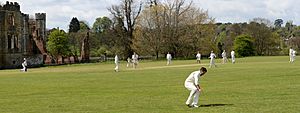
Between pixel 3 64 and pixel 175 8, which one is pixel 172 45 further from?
pixel 3 64

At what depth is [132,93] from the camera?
25.7 m

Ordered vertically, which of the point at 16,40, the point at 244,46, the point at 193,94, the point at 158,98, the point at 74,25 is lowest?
the point at 158,98

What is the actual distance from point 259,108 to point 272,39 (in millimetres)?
104506

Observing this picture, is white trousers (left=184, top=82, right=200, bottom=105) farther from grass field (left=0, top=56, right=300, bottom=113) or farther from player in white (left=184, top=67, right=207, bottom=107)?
grass field (left=0, top=56, right=300, bottom=113)

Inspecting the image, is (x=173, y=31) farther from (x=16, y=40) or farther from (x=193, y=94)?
(x=193, y=94)

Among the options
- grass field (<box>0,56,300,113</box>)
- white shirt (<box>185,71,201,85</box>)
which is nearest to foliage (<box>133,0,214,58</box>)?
grass field (<box>0,56,300,113</box>)

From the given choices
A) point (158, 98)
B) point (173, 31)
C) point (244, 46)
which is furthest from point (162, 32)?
point (158, 98)

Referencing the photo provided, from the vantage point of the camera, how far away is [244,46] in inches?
4380

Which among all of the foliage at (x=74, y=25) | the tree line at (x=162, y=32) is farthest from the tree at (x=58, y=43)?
the foliage at (x=74, y=25)

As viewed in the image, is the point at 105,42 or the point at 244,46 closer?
the point at 244,46

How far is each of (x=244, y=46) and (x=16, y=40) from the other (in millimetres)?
48899

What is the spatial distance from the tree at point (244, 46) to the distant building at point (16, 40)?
41471 millimetres

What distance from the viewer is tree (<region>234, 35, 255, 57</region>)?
110m

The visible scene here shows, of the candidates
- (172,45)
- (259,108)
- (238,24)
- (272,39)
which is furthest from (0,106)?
(238,24)
